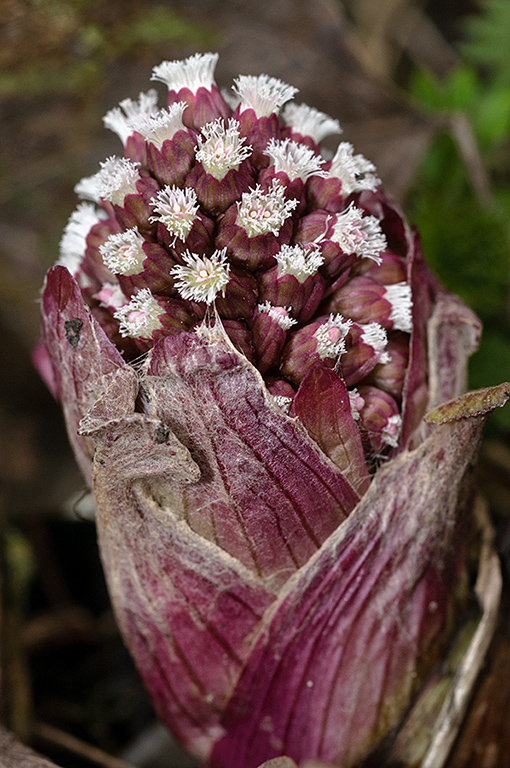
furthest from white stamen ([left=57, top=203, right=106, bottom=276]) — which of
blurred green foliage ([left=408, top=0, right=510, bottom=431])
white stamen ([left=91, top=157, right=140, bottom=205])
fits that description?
blurred green foliage ([left=408, top=0, right=510, bottom=431])

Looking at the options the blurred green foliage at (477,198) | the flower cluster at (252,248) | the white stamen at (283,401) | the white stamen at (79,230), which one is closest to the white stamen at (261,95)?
the flower cluster at (252,248)

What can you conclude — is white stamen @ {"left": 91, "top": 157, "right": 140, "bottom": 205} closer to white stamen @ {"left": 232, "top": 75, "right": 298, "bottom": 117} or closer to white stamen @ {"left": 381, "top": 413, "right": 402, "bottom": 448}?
white stamen @ {"left": 232, "top": 75, "right": 298, "bottom": 117}

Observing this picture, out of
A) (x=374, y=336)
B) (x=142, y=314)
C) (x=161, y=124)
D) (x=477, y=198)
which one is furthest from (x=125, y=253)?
(x=477, y=198)

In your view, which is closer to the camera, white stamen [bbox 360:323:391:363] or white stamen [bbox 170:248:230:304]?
white stamen [bbox 170:248:230:304]

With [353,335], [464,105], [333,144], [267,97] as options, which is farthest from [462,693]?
[464,105]

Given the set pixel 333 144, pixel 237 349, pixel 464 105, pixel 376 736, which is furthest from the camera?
pixel 464 105

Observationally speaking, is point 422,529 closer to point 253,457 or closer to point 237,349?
point 253,457

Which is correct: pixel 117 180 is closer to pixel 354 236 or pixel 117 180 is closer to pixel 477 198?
pixel 354 236
